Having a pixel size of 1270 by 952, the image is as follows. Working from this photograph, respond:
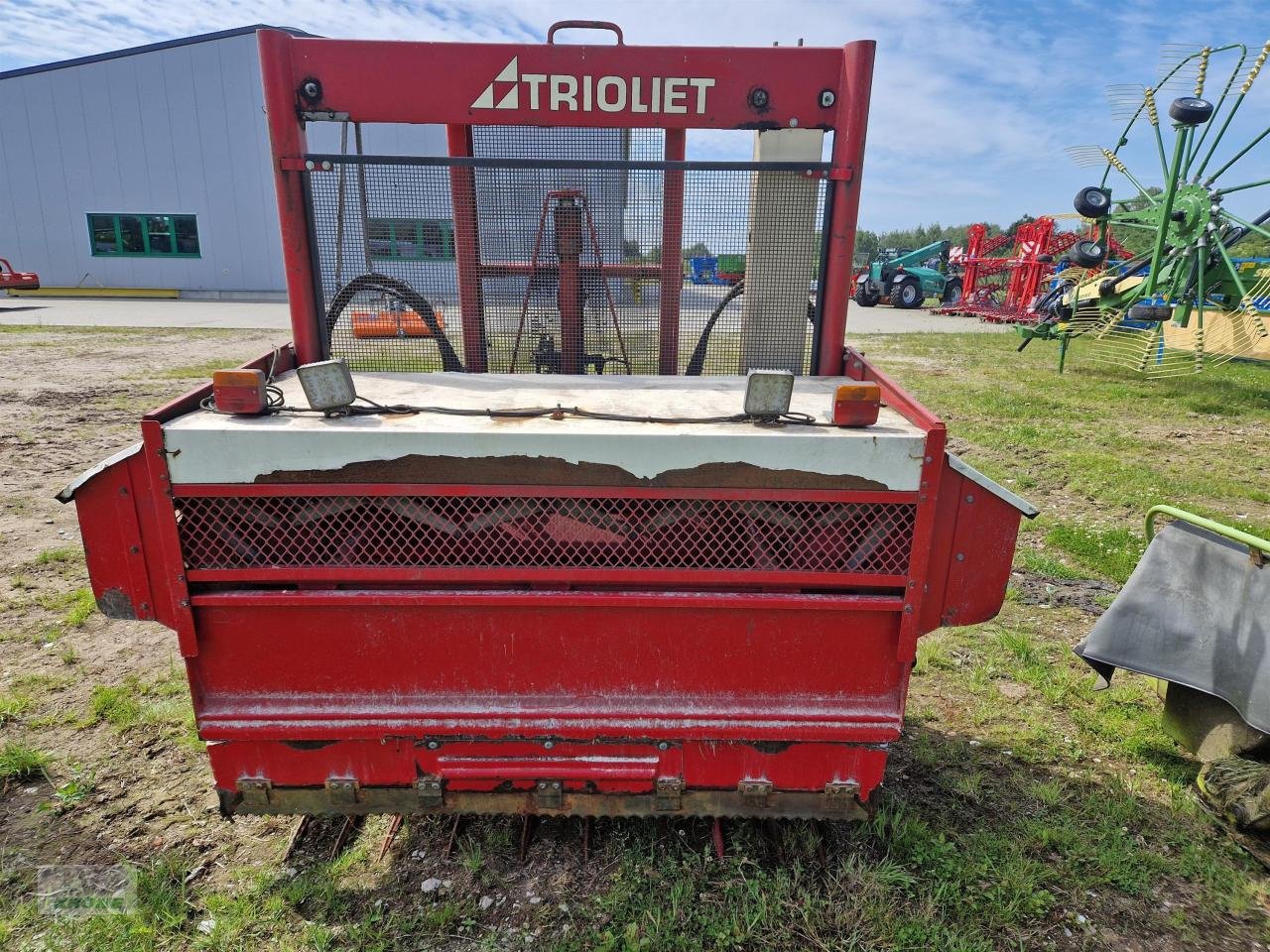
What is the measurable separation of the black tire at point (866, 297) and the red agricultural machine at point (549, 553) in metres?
24.4

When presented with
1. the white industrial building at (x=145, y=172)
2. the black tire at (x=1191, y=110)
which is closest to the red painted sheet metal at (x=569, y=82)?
the black tire at (x=1191, y=110)

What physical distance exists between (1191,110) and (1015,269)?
41.6ft

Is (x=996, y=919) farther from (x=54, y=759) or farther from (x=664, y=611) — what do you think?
(x=54, y=759)

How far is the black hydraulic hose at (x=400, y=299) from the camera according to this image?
9.59 feet

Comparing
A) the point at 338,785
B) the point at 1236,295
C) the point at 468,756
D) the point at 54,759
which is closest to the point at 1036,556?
the point at 468,756

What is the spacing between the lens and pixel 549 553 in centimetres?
214

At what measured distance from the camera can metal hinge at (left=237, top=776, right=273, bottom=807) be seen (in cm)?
221

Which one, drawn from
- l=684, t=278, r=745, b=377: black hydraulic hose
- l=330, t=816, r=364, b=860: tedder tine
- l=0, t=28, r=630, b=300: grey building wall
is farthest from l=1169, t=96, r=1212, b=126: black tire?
l=0, t=28, r=630, b=300: grey building wall

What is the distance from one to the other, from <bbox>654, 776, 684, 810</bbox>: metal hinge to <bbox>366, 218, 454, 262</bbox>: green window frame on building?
2025mm

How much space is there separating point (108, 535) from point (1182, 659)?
3.52 meters

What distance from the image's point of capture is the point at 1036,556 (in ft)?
15.8

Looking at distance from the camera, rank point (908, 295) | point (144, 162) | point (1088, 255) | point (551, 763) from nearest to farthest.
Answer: point (551, 763) → point (1088, 255) → point (144, 162) → point (908, 295)

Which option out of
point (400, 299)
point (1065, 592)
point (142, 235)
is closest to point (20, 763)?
point (400, 299)

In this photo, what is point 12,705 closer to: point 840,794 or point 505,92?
point 505,92
